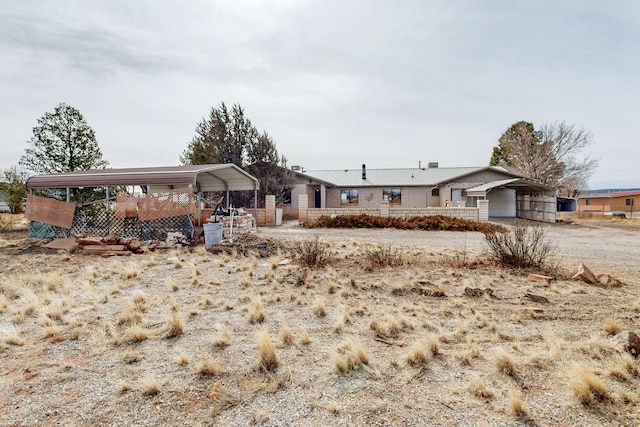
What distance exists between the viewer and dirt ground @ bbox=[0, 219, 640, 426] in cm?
293

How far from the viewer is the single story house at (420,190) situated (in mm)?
25531

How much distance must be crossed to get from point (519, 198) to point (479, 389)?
87.6 feet

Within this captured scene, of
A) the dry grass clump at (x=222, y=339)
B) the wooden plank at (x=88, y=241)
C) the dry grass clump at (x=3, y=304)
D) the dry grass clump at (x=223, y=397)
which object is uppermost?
the wooden plank at (x=88, y=241)

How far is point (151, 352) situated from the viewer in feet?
13.3

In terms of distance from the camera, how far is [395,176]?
30266mm

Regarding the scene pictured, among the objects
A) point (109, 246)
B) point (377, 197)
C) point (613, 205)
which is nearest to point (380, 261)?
point (109, 246)

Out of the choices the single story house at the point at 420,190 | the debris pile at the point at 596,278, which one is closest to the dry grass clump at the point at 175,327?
the debris pile at the point at 596,278

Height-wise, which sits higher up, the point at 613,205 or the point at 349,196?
the point at 349,196

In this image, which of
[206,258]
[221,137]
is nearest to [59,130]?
[221,137]

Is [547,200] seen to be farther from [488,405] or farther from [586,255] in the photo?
[488,405]

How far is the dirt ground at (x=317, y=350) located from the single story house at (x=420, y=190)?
19.3 meters

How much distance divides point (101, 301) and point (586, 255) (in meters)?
12.3

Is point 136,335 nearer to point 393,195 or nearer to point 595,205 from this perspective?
point 393,195

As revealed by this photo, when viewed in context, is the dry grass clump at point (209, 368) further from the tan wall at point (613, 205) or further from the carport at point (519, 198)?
the tan wall at point (613, 205)
